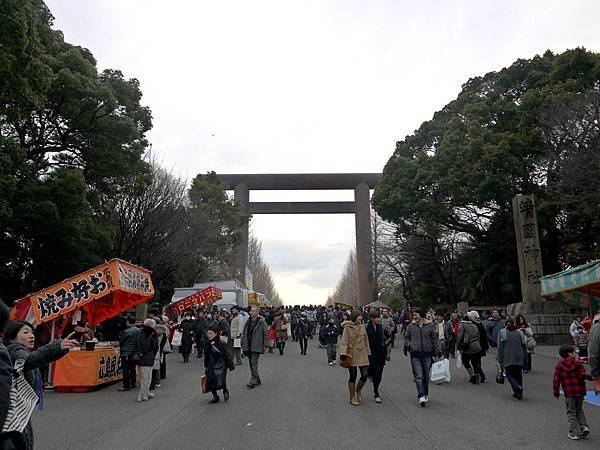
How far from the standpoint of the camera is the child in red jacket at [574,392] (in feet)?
19.8

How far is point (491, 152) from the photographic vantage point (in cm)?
2272

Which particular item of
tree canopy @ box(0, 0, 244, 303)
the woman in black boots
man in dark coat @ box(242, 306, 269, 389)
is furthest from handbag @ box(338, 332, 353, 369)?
tree canopy @ box(0, 0, 244, 303)

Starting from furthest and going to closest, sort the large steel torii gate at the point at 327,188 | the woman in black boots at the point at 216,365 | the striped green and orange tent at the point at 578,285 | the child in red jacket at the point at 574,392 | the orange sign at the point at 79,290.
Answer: the large steel torii gate at the point at 327,188 < the striped green and orange tent at the point at 578,285 < the orange sign at the point at 79,290 < the woman in black boots at the point at 216,365 < the child in red jacket at the point at 574,392

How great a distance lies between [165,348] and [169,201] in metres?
17.0

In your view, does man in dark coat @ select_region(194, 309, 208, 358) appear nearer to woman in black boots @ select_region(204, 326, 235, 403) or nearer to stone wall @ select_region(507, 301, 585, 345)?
woman in black boots @ select_region(204, 326, 235, 403)

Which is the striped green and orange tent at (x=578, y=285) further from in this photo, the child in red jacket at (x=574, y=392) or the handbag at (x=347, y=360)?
the handbag at (x=347, y=360)

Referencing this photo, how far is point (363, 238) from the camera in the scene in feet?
134

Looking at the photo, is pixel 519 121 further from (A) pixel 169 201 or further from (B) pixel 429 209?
(A) pixel 169 201

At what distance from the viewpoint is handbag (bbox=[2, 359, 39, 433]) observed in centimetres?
322

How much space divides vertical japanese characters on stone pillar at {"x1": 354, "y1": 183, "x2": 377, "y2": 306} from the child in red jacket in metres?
34.2

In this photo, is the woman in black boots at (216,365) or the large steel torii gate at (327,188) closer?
the woman in black boots at (216,365)

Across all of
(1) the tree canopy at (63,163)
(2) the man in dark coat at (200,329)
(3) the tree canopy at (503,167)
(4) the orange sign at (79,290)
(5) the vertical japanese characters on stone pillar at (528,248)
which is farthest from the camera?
(5) the vertical japanese characters on stone pillar at (528,248)

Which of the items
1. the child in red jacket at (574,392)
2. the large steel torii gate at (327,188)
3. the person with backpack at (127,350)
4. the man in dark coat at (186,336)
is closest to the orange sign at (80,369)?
the person with backpack at (127,350)

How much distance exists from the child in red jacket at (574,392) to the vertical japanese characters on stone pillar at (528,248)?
50.5 feet
